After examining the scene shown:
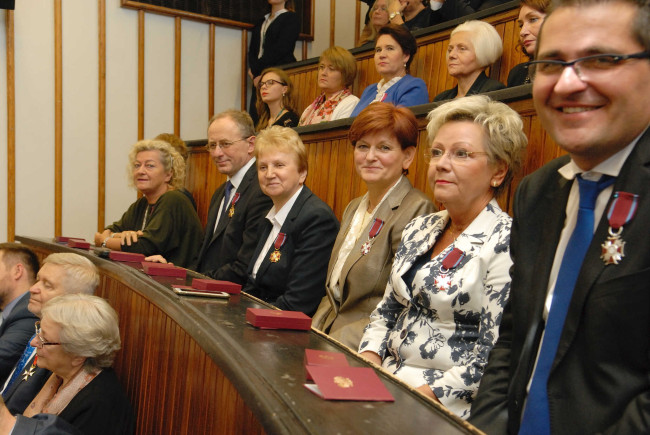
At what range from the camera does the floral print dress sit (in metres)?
1.32

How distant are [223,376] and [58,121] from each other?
3.71m

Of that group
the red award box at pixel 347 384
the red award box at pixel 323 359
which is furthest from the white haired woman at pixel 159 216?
the red award box at pixel 347 384

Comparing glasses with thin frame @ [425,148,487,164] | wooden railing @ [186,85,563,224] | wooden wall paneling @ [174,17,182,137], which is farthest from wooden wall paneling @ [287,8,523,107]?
wooden wall paneling @ [174,17,182,137]

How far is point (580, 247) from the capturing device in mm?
848

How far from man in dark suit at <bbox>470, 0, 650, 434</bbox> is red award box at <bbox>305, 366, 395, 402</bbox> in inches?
8.0

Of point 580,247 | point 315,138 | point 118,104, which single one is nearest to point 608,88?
point 580,247

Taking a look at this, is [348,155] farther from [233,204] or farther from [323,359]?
[323,359]

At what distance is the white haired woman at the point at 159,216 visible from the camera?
315 centimetres

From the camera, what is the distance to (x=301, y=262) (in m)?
2.16

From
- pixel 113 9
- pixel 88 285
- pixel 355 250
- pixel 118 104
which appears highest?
pixel 113 9

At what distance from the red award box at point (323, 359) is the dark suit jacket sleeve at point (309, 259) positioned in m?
0.99

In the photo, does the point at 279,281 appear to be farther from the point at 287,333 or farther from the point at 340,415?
the point at 340,415

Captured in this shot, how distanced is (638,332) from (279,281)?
1557 mm

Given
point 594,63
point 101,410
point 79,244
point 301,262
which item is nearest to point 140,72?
point 79,244
